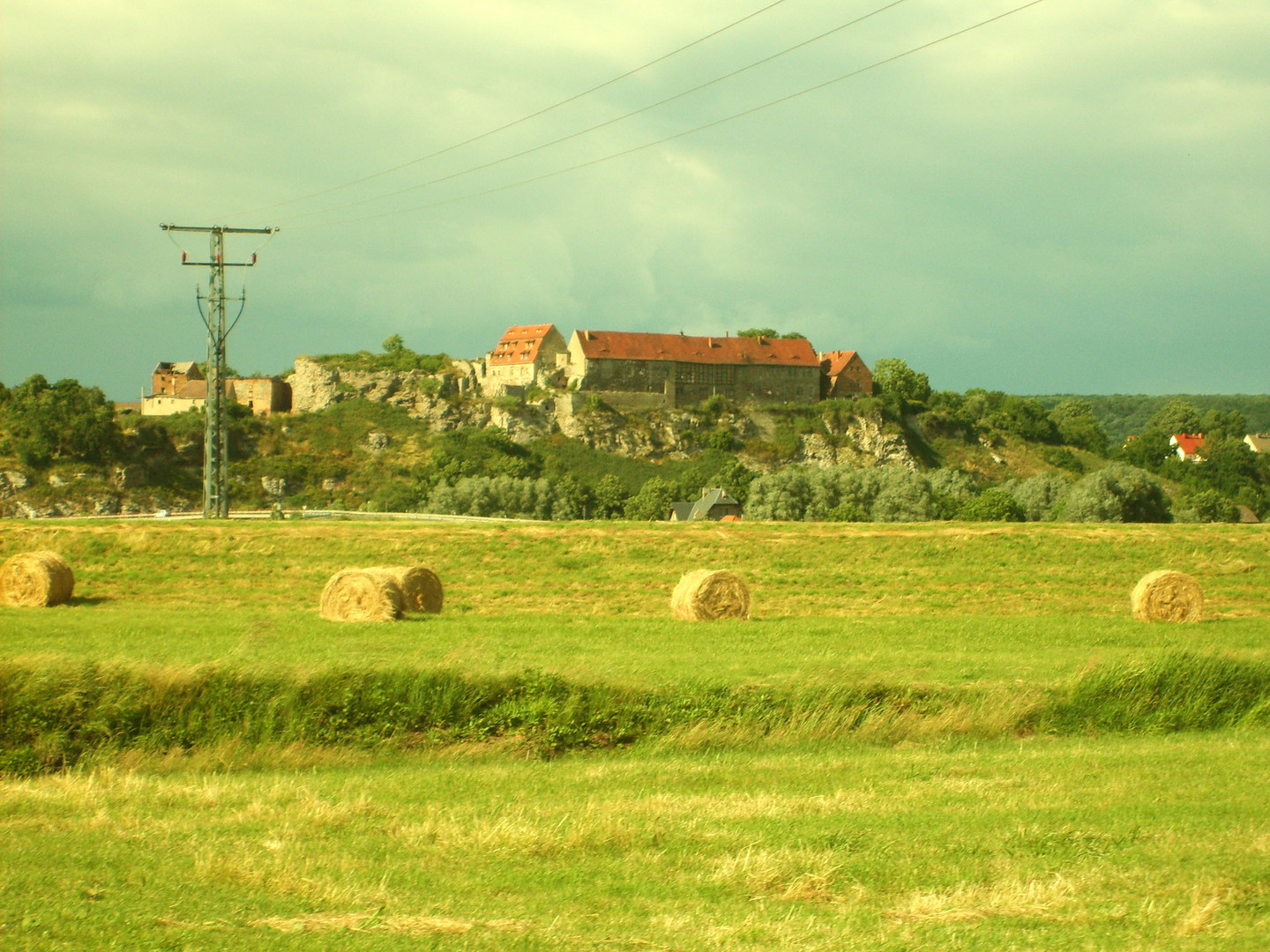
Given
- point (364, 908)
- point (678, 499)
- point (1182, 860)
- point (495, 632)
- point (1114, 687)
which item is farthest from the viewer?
point (678, 499)

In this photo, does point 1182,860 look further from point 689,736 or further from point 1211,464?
point 1211,464

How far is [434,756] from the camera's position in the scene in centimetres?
1313

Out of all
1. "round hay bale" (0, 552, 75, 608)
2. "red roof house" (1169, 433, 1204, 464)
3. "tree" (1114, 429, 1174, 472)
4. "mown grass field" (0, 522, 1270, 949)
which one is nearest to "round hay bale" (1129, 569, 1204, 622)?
"mown grass field" (0, 522, 1270, 949)

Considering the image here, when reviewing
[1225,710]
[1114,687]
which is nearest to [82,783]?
[1114,687]

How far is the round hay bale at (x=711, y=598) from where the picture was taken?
988 inches

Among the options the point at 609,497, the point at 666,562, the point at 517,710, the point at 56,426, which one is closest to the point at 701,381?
the point at 609,497

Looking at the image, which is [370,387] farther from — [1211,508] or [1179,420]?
[1179,420]

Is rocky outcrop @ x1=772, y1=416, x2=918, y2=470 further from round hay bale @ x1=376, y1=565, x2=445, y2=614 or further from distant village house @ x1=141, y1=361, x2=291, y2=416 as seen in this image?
round hay bale @ x1=376, y1=565, x2=445, y2=614

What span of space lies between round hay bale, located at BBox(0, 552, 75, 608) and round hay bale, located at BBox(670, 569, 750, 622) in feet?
51.1

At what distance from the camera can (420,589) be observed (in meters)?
26.6

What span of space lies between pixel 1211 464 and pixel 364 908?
5608 inches

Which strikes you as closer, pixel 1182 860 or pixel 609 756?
pixel 1182 860

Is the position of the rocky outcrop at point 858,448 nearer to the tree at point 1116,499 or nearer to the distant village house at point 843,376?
the distant village house at point 843,376

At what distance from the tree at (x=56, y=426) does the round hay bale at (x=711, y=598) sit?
84.3 m
